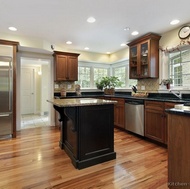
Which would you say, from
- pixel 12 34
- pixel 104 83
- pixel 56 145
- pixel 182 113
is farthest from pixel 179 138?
pixel 12 34

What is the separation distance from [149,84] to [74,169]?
9.79 ft

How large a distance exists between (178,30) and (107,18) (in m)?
1.72

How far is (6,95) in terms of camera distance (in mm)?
3398

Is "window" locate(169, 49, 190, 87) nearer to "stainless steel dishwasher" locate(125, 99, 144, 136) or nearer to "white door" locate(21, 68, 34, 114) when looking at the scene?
"stainless steel dishwasher" locate(125, 99, 144, 136)

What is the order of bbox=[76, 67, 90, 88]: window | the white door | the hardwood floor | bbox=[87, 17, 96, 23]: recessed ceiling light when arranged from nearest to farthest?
the hardwood floor → bbox=[87, 17, 96, 23]: recessed ceiling light → bbox=[76, 67, 90, 88]: window → the white door

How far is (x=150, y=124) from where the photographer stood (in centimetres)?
320

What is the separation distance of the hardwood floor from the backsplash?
1501 millimetres

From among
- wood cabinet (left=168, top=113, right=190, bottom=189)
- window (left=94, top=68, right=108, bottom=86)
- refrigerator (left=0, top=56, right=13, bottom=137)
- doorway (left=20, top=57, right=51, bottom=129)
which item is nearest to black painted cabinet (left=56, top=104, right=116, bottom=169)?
wood cabinet (left=168, top=113, right=190, bottom=189)

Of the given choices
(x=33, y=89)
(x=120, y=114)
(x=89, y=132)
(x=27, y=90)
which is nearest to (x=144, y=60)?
(x=120, y=114)

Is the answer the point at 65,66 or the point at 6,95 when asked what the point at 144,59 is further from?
the point at 6,95

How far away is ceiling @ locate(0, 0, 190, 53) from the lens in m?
2.38

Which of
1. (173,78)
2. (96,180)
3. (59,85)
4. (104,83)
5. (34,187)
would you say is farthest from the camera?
(104,83)

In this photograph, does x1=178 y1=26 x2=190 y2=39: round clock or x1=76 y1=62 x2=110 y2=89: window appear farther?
x1=76 y1=62 x2=110 y2=89: window

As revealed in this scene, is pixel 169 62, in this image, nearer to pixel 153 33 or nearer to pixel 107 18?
pixel 153 33
